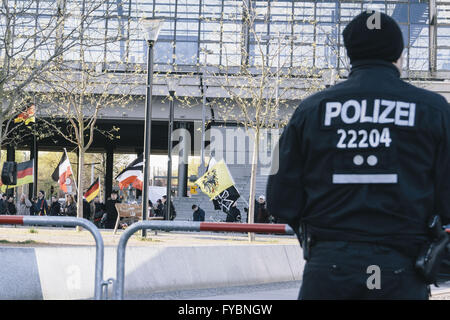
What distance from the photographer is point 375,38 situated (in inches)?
127

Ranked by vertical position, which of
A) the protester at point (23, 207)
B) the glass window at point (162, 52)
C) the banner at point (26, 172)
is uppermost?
the glass window at point (162, 52)

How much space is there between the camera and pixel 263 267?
12523mm

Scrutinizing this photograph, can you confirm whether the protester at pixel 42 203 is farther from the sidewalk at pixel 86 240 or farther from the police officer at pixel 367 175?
the police officer at pixel 367 175

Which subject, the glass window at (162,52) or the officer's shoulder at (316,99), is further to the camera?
the glass window at (162,52)

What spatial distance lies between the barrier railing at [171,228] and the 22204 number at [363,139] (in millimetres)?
2624

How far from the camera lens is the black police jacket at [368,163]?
9.85 feet

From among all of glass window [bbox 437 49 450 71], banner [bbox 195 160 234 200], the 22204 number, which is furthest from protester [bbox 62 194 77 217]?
the 22204 number

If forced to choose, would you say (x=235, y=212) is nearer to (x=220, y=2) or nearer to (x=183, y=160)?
(x=183, y=160)

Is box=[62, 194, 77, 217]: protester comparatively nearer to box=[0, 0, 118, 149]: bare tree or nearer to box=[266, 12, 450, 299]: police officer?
box=[0, 0, 118, 149]: bare tree

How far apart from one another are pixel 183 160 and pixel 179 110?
5114 mm

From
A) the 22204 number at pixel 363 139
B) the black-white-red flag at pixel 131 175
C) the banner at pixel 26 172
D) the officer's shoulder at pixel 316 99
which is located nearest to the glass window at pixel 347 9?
the banner at pixel 26 172

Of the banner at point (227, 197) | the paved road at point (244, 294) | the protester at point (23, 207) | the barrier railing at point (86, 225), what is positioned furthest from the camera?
the protester at point (23, 207)

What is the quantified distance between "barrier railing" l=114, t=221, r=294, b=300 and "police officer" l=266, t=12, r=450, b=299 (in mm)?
2303
